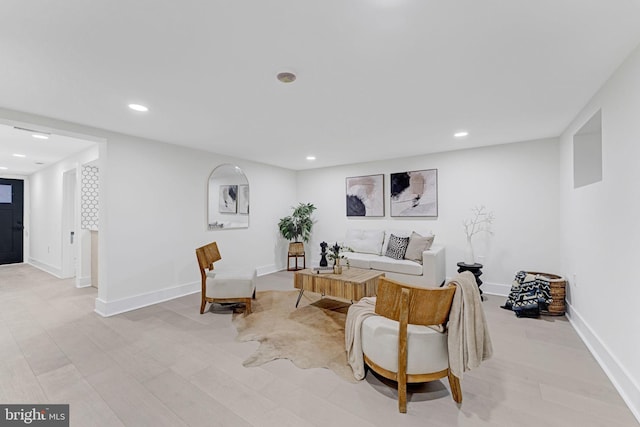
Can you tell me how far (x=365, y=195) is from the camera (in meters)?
5.66

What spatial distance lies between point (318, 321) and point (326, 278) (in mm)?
514

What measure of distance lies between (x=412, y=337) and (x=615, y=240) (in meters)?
1.76

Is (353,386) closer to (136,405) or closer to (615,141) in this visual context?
(136,405)

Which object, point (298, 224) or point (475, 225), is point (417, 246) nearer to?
point (475, 225)

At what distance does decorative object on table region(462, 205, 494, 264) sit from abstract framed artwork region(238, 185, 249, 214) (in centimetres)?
391

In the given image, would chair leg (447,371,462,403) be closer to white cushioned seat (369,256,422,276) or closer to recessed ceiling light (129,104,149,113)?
white cushioned seat (369,256,422,276)

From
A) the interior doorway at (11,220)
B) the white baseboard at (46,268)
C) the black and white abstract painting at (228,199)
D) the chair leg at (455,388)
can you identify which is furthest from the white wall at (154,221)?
the interior doorway at (11,220)

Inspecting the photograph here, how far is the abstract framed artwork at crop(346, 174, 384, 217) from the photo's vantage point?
5.48 meters

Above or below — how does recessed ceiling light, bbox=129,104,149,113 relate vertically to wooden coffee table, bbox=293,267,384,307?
above

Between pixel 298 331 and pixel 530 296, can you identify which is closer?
pixel 298 331

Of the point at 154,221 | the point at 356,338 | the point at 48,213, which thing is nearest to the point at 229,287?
the point at 154,221

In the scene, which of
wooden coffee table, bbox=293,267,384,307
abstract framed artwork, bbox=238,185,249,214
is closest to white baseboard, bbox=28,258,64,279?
abstract framed artwork, bbox=238,185,249,214

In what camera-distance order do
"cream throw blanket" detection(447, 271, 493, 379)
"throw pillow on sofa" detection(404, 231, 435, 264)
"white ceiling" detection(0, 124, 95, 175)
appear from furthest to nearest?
"throw pillow on sofa" detection(404, 231, 435, 264) < "white ceiling" detection(0, 124, 95, 175) < "cream throw blanket" detection(447, 271, 493, 379)

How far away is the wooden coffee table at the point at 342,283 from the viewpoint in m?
3.29
